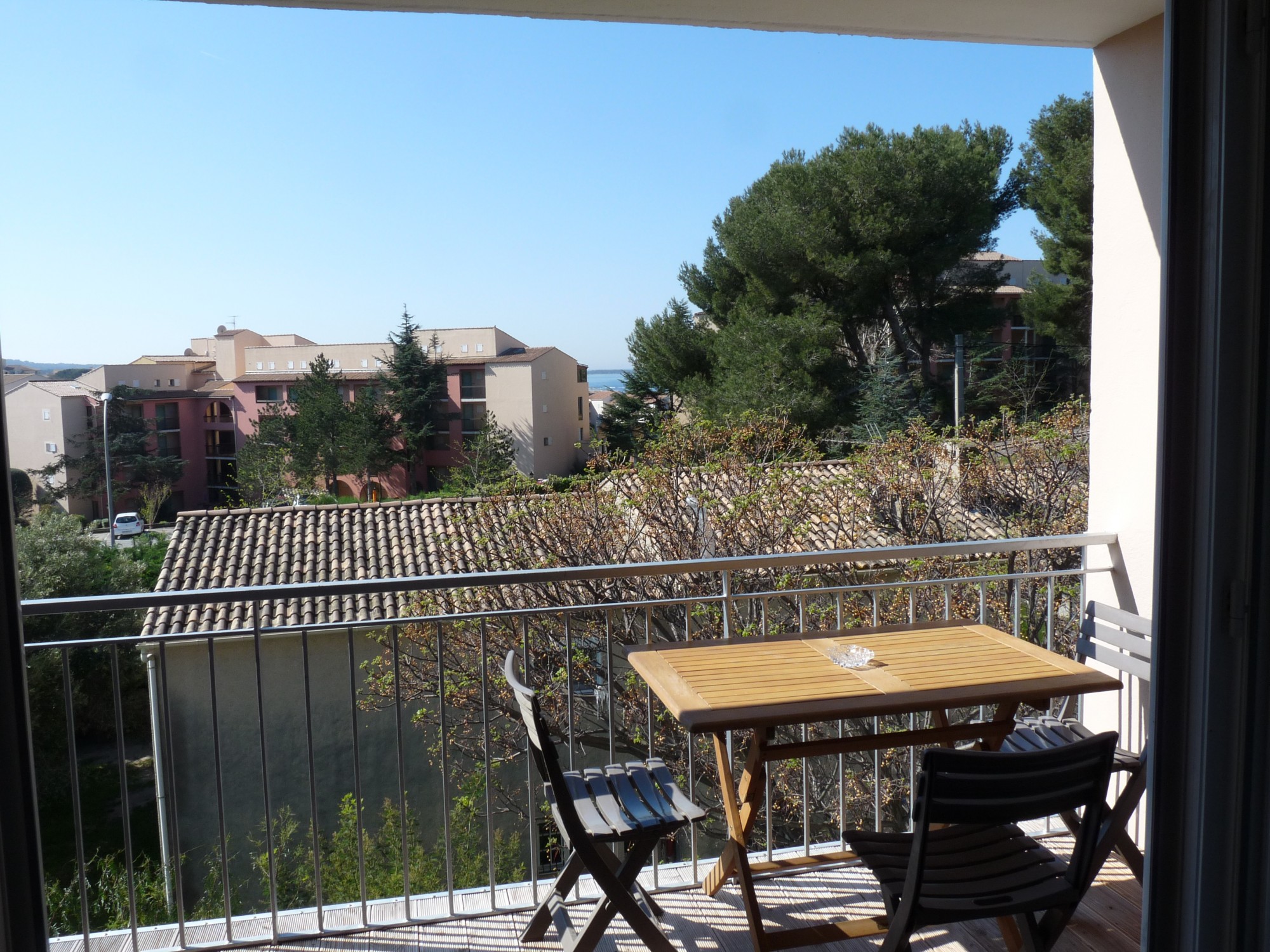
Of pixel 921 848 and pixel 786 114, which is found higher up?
pixel 786 114

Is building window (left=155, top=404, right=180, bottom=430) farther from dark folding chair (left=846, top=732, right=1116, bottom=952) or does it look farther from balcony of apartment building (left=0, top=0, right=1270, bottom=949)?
dark folding chair (left=846, top=732, right=1116, bottom=952)

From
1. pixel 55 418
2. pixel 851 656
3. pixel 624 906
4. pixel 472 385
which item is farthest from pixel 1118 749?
pixel 55 418

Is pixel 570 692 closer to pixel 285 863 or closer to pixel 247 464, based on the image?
pixel 285 863

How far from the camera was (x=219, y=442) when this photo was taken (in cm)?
3834

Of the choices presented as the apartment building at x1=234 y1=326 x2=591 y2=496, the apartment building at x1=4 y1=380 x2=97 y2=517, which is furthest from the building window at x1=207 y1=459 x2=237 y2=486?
the apartment building at x1=4 y1=380 x2=97 y2=517

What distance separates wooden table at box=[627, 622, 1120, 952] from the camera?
246 centimetres

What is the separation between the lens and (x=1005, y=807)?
2004mm

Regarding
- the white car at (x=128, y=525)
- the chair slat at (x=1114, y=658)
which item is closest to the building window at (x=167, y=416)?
the white car at (x=128, y=525)

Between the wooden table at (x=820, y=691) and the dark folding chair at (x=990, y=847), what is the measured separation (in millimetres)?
324

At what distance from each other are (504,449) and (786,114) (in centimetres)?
1280

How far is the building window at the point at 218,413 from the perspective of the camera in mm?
38031

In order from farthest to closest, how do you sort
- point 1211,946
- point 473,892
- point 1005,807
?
point 473,892
point 1005,807
point 1211,946

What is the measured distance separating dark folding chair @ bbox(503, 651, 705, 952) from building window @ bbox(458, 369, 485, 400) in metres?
32.8

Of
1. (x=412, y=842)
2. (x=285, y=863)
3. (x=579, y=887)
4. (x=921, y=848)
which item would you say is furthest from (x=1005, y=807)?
(x=285, y=863)
